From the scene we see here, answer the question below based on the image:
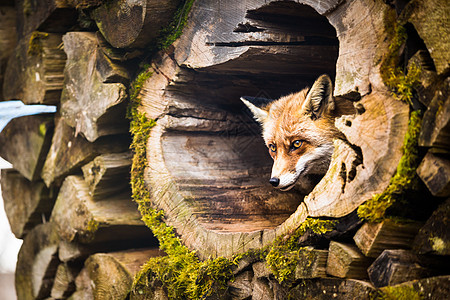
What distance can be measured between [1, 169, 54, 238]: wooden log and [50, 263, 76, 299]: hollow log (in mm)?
661

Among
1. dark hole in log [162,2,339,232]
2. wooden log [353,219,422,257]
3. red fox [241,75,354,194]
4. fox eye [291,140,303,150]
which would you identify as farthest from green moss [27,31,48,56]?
wooden log [353,219,422,257]

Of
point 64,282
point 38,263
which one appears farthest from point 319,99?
point 38,263

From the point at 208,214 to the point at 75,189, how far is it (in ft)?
4.49

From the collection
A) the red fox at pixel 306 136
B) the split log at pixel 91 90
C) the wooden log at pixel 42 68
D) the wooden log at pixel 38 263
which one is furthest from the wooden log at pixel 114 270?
the wooden log at pixel 42 68

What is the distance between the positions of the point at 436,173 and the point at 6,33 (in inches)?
181

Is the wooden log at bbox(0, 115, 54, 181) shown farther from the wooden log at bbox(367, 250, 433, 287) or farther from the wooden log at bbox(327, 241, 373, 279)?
the wooden log at bbox(367, 250, 433, 287)

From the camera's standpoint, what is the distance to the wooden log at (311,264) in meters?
1.89

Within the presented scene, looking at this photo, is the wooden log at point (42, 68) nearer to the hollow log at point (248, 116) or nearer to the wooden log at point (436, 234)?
the hollow log at point (248, 116)

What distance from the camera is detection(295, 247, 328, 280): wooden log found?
6.20 feet

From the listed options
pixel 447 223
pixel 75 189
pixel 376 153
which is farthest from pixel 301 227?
pixel 75 189

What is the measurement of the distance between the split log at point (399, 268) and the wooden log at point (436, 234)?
5cm

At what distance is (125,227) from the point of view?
3463 millimetres

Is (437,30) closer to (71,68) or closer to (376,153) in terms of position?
(376,153)

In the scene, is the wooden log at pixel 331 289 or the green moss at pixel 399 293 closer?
the green moss at pixel 399 293
